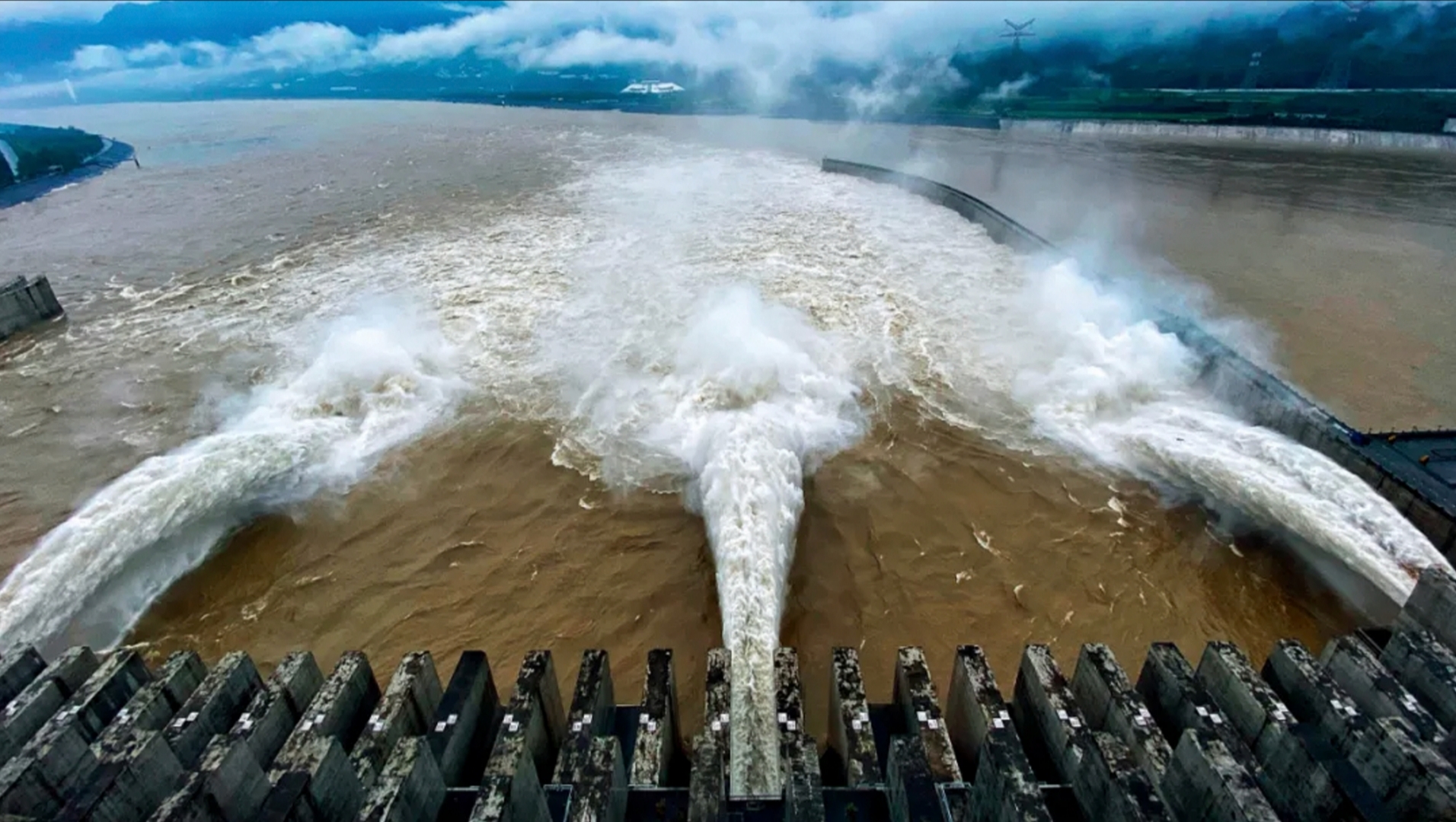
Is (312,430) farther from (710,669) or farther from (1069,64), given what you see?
(1069,64)

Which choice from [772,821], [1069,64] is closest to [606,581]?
[772,821]

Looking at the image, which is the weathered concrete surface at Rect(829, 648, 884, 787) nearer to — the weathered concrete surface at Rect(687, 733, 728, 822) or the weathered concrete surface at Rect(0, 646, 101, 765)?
the weathered concrete surface at Rect(687, 733, 728, 822)

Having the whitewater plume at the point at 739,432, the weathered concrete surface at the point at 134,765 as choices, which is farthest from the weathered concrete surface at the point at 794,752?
the weathered concrete surface at the point at 134,765

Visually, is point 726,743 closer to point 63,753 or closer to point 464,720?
point 464,720

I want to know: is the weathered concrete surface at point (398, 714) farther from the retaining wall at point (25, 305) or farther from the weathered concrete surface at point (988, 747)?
the retaining wall at point (25, 305)

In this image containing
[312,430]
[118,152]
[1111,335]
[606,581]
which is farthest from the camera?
[118,152]
